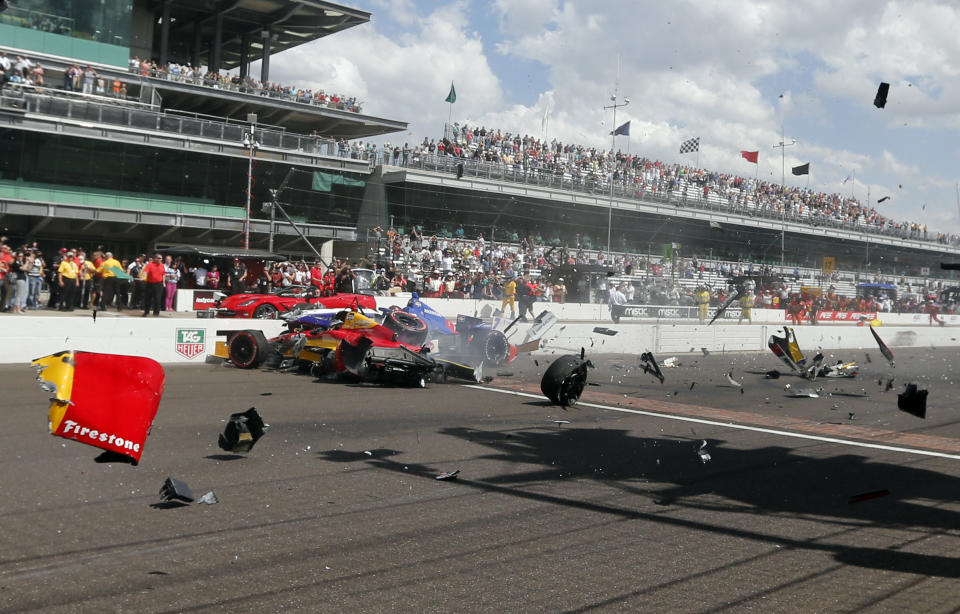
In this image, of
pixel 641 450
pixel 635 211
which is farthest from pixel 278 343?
pixel 635 211

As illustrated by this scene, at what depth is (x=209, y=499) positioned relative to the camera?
6086 millimetres

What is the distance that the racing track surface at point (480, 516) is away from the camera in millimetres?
4406

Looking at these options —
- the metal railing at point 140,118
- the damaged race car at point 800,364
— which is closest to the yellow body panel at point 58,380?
the damaged race car at point 800,364

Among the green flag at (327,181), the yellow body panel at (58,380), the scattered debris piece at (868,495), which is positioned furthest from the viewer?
the green flag at (327,181)

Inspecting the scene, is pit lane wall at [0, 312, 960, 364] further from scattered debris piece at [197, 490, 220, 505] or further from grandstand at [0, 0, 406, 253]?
grandstand at [0, 0, 406, 253]

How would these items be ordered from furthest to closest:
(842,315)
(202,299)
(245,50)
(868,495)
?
(245,50)
(842,315)
(202,299)
(868,495)

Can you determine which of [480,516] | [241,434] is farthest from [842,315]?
[480,516]

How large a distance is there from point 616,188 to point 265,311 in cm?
2592

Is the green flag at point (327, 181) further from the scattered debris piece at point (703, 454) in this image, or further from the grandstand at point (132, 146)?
the scattered debris piece at point (703, 454)

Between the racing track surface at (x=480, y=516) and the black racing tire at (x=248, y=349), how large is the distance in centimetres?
413

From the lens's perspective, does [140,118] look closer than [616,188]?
Yes

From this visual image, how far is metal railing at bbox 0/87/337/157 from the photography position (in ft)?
107

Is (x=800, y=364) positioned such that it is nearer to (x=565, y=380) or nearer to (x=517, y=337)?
(x=517, y=337)

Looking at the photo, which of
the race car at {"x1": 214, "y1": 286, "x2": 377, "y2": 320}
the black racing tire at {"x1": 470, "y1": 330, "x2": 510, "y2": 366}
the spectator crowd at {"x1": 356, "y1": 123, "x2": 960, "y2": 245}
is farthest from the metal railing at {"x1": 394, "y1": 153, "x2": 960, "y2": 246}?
the black racing tire at {"x1": 470, "y1": 330, "x2": 510, "y2": 366}
